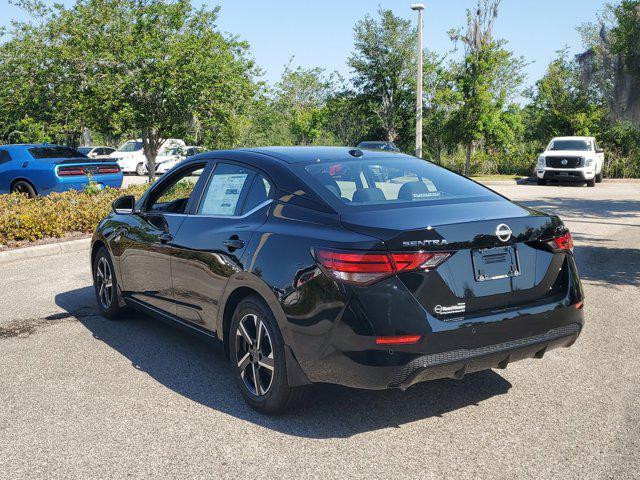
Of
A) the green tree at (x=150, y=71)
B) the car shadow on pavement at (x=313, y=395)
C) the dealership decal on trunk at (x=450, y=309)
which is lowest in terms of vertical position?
the car shadow on pavement at (x=313, y=395)

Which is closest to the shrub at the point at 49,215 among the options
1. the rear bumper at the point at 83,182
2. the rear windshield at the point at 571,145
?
the rear bumper at the point at 83,182

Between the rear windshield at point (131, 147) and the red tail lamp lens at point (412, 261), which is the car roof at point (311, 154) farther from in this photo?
the rear windshield at point (131, 147)

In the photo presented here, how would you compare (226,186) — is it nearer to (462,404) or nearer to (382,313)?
(382,313)

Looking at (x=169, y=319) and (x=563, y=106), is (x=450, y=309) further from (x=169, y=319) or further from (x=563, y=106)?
(x=563, y=106)

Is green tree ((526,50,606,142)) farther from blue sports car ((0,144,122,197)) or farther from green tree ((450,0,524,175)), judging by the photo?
blue sports car ((0,144,122,197))

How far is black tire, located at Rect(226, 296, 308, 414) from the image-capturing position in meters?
4.04

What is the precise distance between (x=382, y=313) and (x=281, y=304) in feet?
2.08

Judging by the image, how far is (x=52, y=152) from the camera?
54.6ft

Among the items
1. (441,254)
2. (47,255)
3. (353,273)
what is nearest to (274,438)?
(353,273)

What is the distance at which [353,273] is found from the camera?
3639mm

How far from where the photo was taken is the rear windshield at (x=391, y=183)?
13.9 feet

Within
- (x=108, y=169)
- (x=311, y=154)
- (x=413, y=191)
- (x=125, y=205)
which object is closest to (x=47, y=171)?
(x=108, y=169)

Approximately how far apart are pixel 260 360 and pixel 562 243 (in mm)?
1930

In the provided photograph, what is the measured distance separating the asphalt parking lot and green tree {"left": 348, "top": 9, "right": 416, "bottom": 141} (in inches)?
1647
